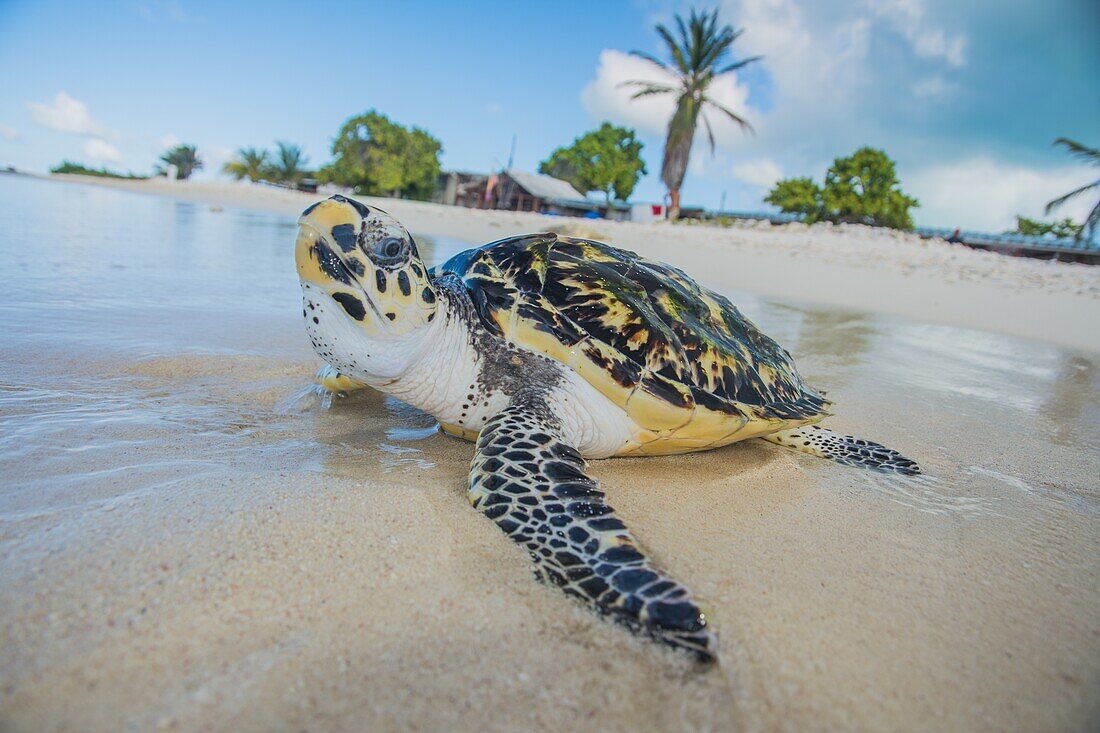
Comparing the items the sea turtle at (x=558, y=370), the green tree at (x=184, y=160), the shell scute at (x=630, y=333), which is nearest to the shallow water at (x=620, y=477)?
the sea turtle at (x=558, y=370)

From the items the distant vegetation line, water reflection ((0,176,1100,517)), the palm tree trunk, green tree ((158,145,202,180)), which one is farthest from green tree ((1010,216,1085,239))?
green tree ((158,145,202,180))

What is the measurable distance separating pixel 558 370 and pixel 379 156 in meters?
37.3

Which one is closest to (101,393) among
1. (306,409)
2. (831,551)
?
(306,409)

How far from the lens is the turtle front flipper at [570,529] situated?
1231mm

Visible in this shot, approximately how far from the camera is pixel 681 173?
1016 inches

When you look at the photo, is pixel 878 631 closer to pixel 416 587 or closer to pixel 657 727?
pixel 657 727

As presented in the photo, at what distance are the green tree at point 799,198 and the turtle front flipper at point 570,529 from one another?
24.8 m

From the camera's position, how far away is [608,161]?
39.1 metres

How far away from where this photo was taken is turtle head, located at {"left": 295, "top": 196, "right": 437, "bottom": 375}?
1778 mm

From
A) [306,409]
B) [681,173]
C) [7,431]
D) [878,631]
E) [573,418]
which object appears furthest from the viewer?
[681,173]

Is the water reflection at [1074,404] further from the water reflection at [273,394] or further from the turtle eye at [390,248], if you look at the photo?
the turtle eye at [390,248]

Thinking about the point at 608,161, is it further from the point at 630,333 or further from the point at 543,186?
the point at 630,333

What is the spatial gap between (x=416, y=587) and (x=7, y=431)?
158cm

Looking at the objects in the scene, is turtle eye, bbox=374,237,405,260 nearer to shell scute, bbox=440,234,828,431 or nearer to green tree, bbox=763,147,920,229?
shell scute, bbox=440,234,828,431
